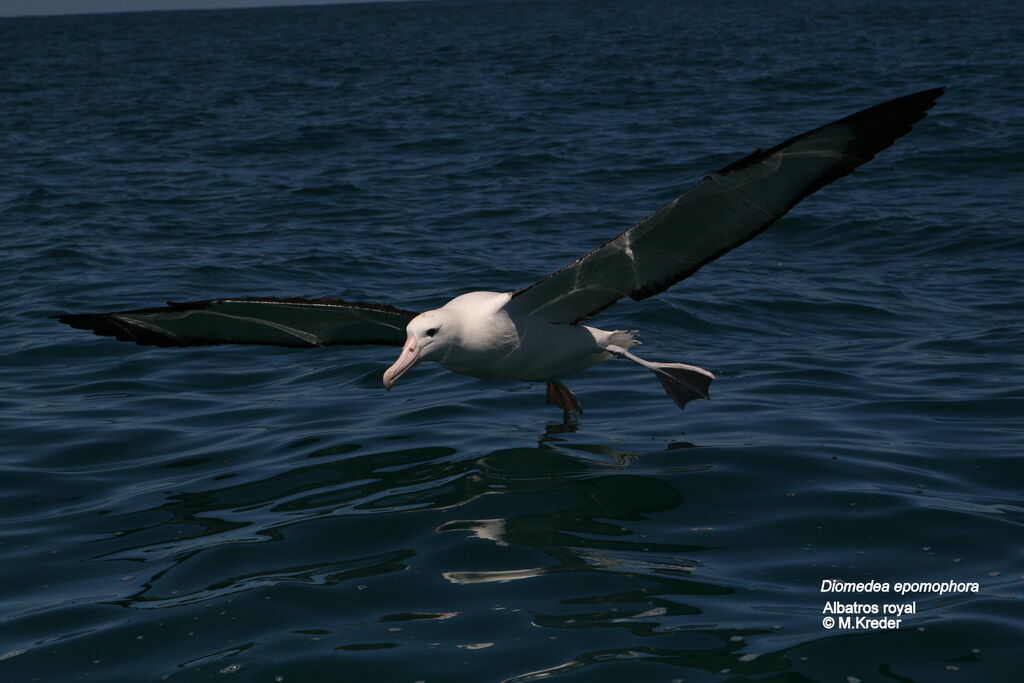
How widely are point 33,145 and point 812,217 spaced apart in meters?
17.4

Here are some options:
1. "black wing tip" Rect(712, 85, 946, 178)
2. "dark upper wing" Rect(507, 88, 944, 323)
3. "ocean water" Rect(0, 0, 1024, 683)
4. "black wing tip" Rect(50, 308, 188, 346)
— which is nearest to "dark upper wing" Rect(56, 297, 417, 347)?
"black wing tip" Rect(50, 308, 188, 346)

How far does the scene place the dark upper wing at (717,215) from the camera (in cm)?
587

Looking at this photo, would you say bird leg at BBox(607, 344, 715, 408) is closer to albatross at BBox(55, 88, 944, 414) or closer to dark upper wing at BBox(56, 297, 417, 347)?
albatross at BBox(55, 88, 944, 414)

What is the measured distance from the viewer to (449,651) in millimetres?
4676

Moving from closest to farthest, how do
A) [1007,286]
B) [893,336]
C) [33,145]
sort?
[893,336] → [1007,286] → [33,145]

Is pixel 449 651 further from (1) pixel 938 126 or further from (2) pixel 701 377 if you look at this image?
(1) pixel 938 126

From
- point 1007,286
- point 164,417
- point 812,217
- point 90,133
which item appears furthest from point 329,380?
point 90,133

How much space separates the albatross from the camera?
596cm

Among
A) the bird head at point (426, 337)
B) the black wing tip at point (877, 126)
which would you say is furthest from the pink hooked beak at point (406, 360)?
the black wing tip at point (877, 126)

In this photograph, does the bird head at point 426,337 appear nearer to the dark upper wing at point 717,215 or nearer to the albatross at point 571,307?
the albatross at point 571,307

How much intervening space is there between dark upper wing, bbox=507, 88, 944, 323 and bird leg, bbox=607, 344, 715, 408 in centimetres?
58

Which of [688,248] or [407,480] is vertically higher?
[688,248]

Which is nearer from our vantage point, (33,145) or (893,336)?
(893,336)

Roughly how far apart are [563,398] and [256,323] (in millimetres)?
2192
